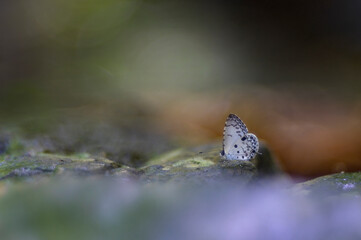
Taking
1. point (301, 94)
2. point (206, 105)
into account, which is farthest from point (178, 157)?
point (301, 94)

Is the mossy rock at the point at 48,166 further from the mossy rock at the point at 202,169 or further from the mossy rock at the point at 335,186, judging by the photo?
the mossy rock at the point at 335,186

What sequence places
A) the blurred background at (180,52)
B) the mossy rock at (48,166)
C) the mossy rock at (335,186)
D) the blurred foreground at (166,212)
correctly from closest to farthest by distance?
the blurred foreground at (166,212)
the mossy rock at (335,186)
the mossy rock at (48,166)
the blurred background at (180,52)

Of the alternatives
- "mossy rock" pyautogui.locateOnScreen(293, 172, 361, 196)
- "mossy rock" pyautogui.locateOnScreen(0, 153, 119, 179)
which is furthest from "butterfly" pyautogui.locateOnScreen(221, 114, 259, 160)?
"mossy rock" pyautogui.locateOnScreen(0, 153, 119, 179)

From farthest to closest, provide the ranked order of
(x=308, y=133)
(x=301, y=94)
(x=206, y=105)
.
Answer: (x=301, y=94) → (x=206, y=105) → (x=308, y=133)

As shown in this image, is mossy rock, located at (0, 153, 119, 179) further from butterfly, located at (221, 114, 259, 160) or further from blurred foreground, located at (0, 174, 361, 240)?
butterfly, located at (221, 114, 259, 160)

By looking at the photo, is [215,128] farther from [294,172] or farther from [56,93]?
[56,93]

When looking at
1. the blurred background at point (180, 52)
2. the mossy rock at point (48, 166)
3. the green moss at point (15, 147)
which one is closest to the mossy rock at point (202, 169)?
the mossy rock at point (48, 166)

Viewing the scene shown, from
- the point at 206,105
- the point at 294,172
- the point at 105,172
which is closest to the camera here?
the point at 105,172

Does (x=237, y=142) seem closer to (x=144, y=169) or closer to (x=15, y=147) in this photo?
(x=144, y=169)
